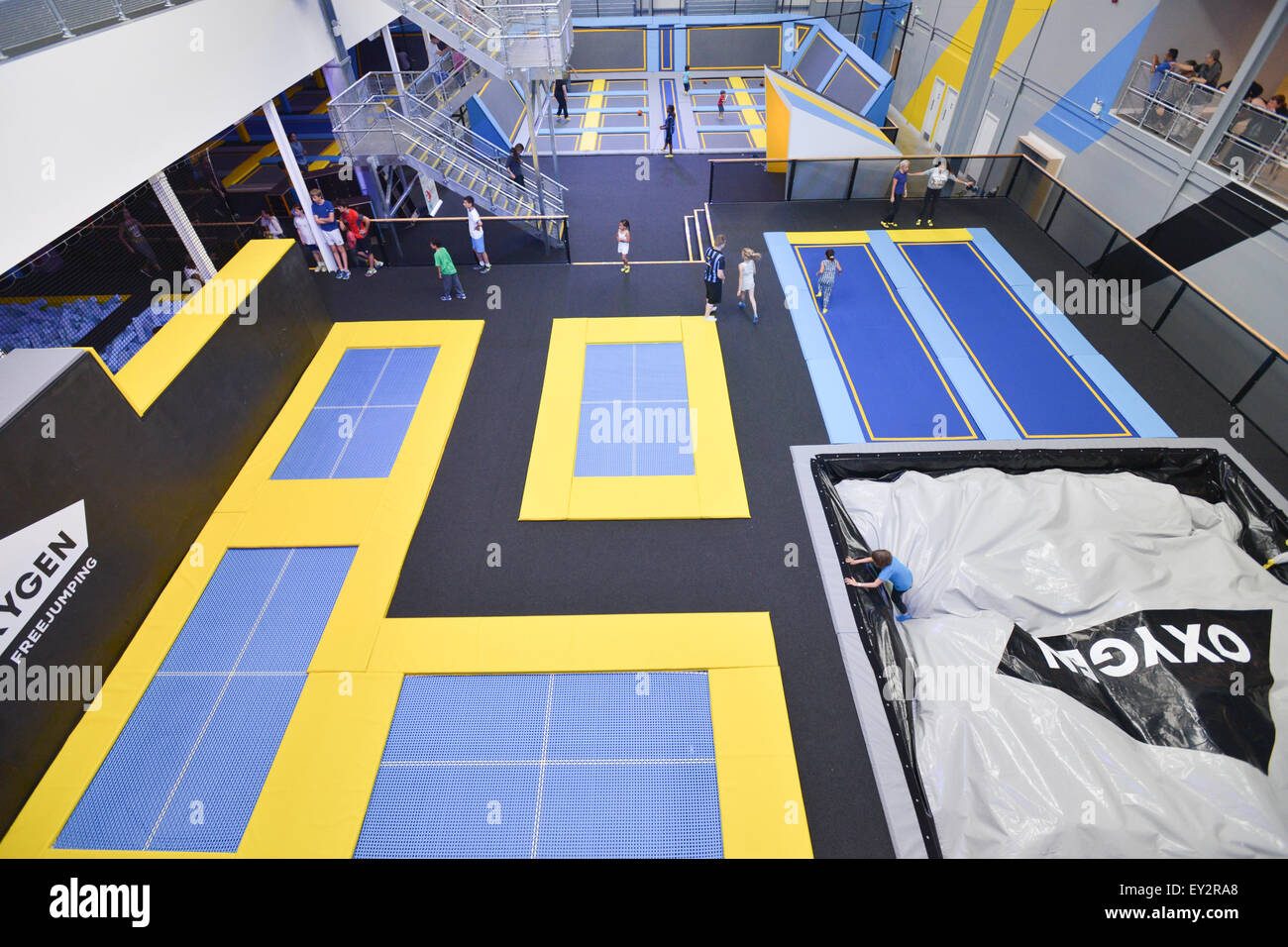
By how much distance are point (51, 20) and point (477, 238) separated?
6531 millimetres

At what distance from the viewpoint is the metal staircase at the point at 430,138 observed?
38.9 ft

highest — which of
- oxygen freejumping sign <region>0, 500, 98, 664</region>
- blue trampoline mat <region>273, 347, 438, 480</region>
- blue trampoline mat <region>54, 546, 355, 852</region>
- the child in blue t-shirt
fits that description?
oxygen freejumping sign <region>0, 500, 98, 664</region>

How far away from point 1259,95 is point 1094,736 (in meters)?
11.6

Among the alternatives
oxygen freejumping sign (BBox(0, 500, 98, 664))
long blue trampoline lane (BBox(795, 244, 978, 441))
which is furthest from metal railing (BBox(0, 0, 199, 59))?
long blue trampoline lane (BBox(795, 244, 978, 441))

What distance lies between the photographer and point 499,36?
11656mm

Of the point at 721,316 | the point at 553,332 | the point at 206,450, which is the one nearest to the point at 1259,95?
the point at 721,316

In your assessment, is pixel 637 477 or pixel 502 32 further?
pixel 502 32

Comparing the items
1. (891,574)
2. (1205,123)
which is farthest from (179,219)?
(1205,123)

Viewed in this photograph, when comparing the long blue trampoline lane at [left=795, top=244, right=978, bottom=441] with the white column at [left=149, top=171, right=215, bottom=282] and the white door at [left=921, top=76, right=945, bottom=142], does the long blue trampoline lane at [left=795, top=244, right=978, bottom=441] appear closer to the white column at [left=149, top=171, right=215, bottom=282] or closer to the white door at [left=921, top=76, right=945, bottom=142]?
the white door at [left=921, top=76, right=945, bottom=142]

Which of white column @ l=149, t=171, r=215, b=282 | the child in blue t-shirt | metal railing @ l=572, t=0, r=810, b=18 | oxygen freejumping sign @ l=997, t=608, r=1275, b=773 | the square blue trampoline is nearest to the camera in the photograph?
oxygen freejumping sign @ l=997, t=608, r=1275, b=773

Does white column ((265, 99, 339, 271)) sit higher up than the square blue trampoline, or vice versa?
white column ((265, 99, 339, 271))

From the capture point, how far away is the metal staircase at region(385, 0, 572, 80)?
39.0 ft

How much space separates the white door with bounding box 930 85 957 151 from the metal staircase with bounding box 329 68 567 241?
11.3m

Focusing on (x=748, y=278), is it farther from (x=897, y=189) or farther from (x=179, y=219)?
(x=179, y=219)
